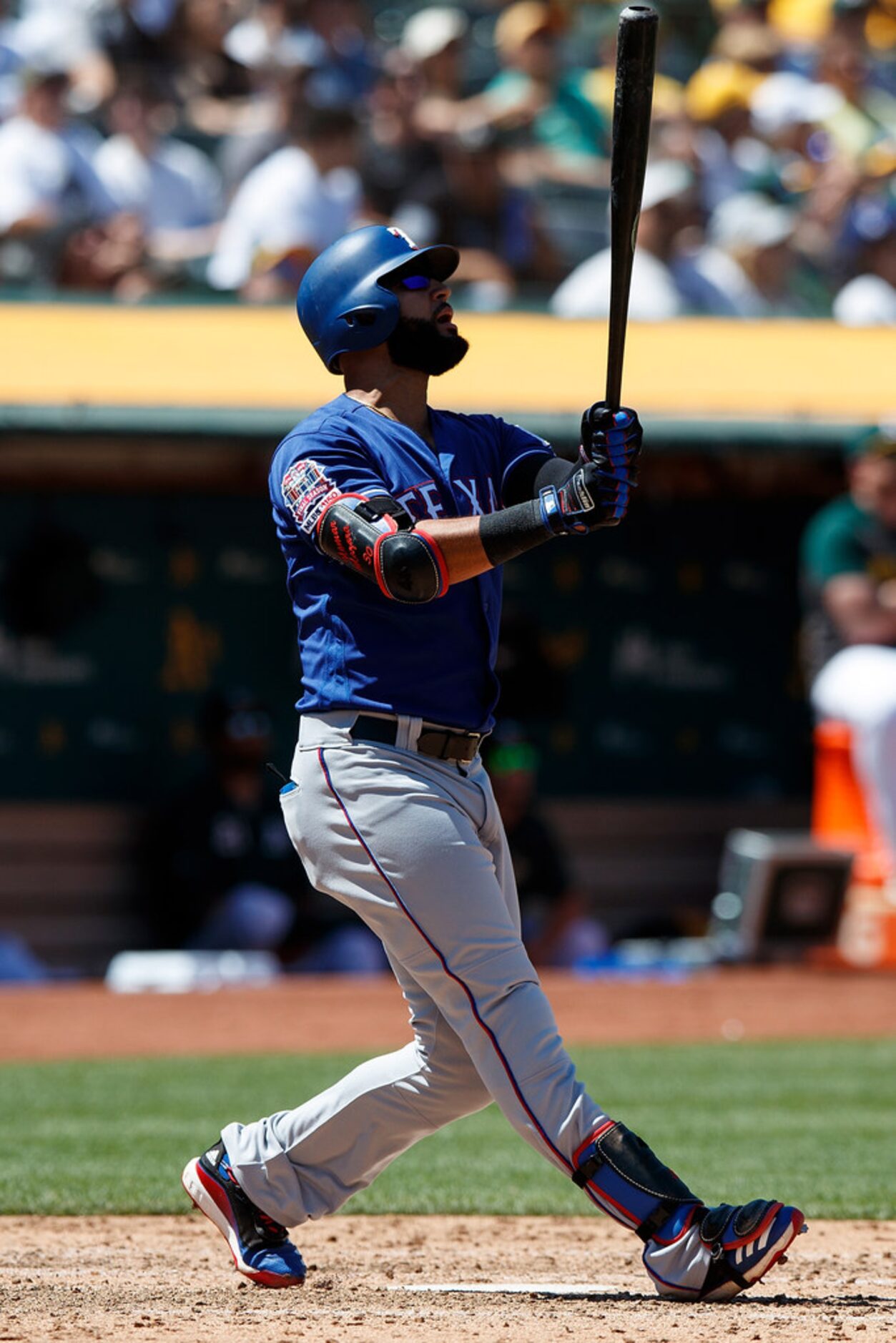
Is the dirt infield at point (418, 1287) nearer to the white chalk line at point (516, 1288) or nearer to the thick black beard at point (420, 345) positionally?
the white chalk line at point (516, 1288)

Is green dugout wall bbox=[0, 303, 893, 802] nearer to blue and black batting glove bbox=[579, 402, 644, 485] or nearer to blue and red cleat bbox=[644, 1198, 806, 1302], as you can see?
blue and black batting glove bbox=[579, 402, 644, 485]

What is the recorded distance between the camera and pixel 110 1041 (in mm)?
7332

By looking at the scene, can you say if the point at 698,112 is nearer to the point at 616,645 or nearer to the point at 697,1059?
the point at 616,645

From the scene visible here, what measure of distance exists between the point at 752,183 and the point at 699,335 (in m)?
2.39

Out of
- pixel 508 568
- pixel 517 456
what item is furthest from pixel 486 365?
pixel 517 456

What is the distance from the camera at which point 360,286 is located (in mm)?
3574

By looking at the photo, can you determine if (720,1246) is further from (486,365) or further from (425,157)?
(425,157)

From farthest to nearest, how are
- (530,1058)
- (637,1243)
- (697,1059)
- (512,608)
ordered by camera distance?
1. (512,608)
2. (697,1059)
3. (637,1243)
4. (530,1058)

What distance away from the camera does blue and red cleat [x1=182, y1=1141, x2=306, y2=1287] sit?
3.61 metres

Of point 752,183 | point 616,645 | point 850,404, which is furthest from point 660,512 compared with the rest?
point 752,183

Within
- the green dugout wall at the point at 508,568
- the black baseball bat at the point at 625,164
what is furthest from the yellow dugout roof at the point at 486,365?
the black baseball bat at the point at 625,164

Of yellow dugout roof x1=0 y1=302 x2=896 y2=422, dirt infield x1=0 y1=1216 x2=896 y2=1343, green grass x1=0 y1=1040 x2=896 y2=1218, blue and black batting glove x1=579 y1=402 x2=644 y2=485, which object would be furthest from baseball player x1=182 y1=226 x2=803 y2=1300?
yellow dugout roof x1=0 y1=302 x2=896 y2=422

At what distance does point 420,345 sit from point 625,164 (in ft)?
1.54

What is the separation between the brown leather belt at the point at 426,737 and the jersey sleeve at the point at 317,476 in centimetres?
32
